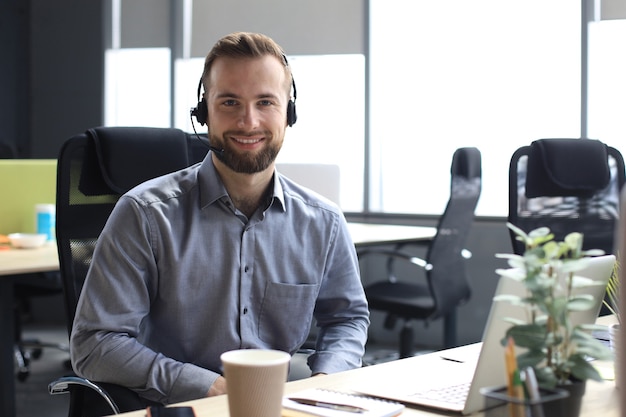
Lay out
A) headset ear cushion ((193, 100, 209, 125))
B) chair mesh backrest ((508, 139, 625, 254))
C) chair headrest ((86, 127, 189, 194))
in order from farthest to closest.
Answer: chair mesh backrest ((508, 139, 625, 254))
chair headrest ((86, 127, 189, 194))
headset ear cushion ((193, 100, 209, 125))

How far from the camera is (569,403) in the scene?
3.26ft

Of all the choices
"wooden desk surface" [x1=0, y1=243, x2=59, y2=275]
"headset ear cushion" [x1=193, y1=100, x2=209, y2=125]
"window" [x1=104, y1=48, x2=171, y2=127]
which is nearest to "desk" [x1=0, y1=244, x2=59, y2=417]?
"wooden desk surface" [x1=0, y1=243, x2=59, y2=275]

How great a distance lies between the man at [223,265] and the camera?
1664 millimetres

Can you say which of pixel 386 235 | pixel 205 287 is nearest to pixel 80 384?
pixel 205 287

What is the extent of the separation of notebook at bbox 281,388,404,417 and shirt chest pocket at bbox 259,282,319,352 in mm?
525

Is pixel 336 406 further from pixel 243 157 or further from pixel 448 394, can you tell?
pixel 243 157

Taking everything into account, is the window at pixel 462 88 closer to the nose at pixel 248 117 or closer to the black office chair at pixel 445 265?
the black office chair at pixel 445 265

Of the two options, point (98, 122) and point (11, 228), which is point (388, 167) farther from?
point (11, 228)

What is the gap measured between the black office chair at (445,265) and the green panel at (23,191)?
1.41 metres

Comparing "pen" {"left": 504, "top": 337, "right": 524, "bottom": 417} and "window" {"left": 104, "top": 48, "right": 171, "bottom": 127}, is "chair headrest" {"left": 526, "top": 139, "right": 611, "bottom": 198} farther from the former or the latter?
"window" {"left": 104, "top": 48, "right": 171, "bottom": 127}

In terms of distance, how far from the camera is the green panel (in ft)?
11.6

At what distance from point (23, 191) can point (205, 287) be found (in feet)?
6.77

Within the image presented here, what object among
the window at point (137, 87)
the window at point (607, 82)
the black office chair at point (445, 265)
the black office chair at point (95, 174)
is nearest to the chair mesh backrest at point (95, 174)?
the black office chair at point (95, 174)

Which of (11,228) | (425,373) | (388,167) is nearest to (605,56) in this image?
(388,167)
